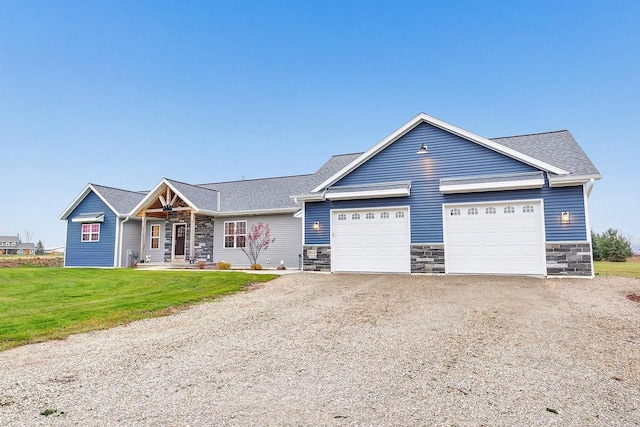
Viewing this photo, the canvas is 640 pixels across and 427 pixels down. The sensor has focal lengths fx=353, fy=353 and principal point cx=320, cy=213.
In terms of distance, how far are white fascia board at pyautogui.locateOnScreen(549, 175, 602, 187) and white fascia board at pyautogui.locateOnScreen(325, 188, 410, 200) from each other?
475 centimetres

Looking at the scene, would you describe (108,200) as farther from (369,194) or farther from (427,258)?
(427,258)

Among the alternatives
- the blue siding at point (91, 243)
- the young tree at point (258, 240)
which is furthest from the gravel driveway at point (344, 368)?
the blue siding at point (91, 243)

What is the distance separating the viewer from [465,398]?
11.0ft

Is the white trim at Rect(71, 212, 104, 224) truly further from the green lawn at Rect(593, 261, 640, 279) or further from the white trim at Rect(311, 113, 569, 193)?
the green lawn at Rect(593, 261, 640, 279)

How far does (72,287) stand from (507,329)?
12.9 meters

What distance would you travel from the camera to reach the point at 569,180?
11602 millimetres

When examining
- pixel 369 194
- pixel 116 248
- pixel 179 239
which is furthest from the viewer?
pixel 179 239

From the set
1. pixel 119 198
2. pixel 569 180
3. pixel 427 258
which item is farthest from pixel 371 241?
pixel 119 198

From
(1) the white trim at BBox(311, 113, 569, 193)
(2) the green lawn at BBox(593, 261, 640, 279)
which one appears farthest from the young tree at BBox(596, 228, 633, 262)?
(1) the white trim at BBox(311, 113, 569, 193)

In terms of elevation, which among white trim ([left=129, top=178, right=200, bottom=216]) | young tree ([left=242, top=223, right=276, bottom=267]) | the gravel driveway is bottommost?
the gravel driveway

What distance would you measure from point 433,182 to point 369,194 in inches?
97.3

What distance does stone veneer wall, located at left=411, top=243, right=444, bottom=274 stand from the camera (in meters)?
13.1

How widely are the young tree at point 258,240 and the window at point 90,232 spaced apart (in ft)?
32.9

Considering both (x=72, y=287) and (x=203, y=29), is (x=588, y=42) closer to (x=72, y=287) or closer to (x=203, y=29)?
(x=203, y=29)
